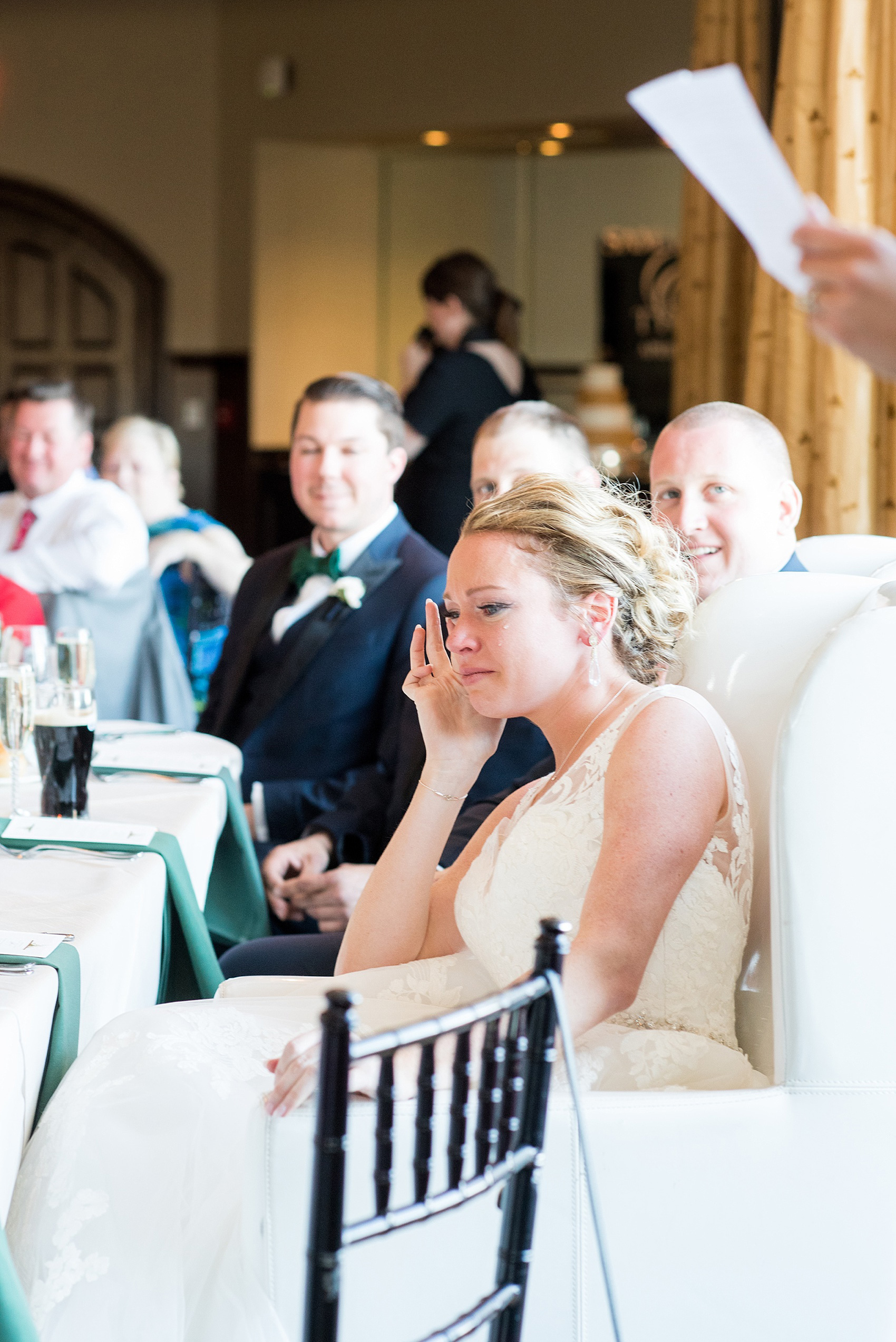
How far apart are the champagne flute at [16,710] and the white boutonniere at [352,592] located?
0.92m

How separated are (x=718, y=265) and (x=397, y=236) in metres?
2.93

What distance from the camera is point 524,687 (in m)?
1.45

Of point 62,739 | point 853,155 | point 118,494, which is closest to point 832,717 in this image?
point 62,739

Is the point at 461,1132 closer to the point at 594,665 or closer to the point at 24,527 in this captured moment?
the point at 594,665

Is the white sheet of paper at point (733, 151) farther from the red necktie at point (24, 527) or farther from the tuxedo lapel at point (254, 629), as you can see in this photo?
the red necktie at point (24, 527)

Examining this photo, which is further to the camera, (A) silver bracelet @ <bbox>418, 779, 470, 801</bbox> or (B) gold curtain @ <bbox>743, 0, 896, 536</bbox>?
(B) gold curtain @ <bbox>743, 0, 896, 536</bbox>

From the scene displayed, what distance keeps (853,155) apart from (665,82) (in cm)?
250

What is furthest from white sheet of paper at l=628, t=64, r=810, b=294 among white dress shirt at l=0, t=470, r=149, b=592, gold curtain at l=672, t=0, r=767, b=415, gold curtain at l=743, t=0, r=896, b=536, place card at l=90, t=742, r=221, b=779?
gold curtain at l=672, t=0, r=767, b=415

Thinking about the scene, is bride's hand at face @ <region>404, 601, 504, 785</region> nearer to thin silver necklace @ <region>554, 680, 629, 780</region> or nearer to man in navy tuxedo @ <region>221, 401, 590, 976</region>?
thin silver necklace @ <region>554, 680, 629, 780</region>

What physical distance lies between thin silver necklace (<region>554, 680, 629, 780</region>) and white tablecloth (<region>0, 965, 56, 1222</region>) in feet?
1.89

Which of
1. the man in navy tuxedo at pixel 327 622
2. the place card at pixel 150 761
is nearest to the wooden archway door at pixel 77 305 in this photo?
the man in navy tuxedo at pixel 327 622

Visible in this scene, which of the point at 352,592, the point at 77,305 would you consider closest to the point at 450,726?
the point at 352,592

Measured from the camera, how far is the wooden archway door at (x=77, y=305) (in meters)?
7.06

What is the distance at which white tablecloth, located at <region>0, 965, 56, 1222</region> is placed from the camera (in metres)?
1.04
